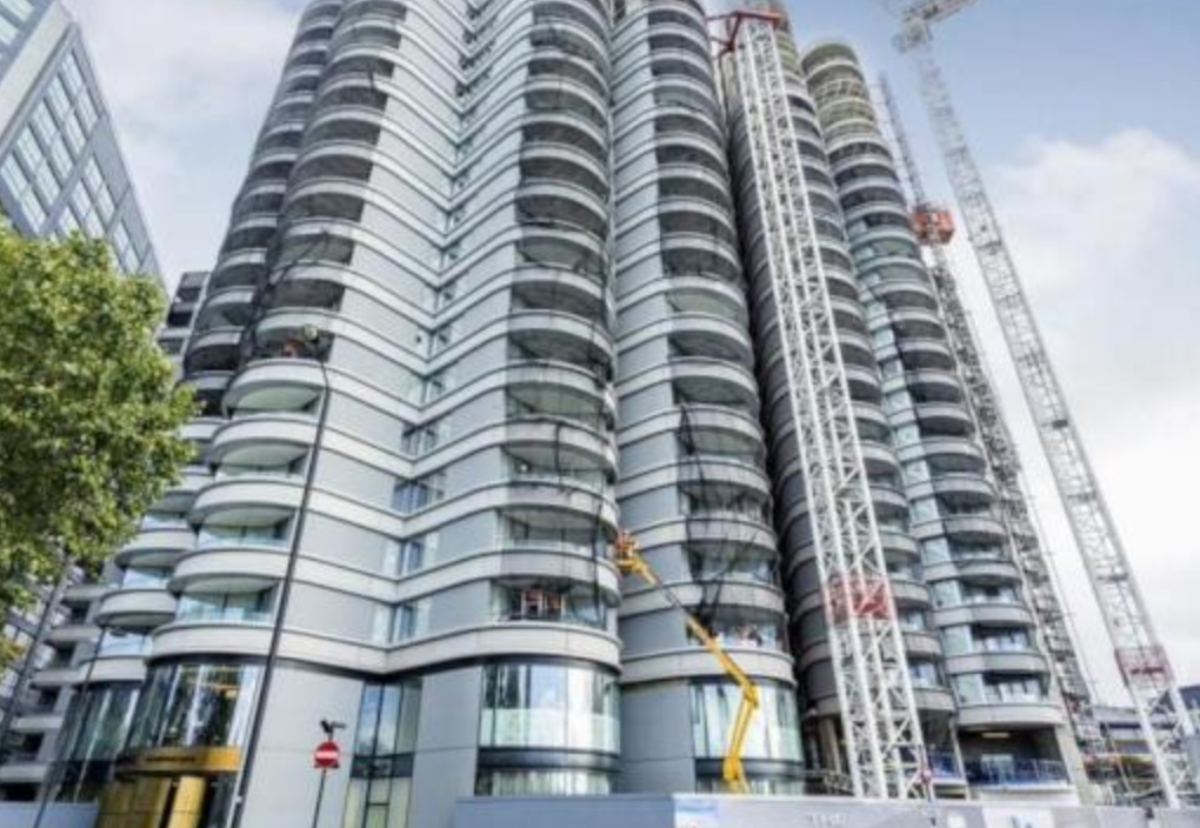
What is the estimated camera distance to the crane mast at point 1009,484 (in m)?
54.7

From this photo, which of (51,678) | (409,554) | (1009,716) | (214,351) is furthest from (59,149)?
(1009,716)

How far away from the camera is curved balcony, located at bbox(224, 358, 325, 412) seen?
35469 millimetres

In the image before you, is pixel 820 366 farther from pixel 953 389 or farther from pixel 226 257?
pixel 226 257

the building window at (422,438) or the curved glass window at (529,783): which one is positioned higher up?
the building window at (422,438)

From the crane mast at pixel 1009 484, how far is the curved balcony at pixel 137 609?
52.4 meters

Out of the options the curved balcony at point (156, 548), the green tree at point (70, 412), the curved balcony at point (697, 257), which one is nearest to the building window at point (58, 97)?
the curved balcony at point (156, 548)

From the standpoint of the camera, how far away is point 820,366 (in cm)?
4247

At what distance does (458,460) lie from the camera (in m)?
35.2

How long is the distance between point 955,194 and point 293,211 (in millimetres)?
55148

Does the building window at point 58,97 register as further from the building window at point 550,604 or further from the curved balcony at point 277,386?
the building window at point 550,604

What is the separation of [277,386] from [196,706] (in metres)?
14.4

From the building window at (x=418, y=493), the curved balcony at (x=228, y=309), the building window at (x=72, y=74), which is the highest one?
the building window at (x=72, y=74)

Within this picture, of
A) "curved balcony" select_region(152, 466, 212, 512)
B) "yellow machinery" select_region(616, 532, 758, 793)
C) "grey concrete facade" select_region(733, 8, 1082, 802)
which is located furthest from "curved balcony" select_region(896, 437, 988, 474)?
"curved balcony" select_region(152, 466, 212, 512)

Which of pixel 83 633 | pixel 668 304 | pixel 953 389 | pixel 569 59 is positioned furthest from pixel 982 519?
pixel 83 633
